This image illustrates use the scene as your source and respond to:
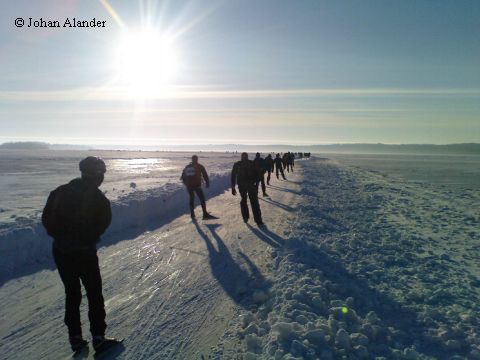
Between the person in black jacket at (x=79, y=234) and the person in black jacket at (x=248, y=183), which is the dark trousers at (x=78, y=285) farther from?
the person in black jacket at (x=248, y=183)

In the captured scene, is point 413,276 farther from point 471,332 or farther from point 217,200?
point 217,200

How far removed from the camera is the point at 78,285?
150 inches

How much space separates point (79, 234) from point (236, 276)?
2.99 metres

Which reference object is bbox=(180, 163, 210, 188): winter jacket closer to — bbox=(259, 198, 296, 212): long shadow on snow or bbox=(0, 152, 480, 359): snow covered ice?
bbox=(0, 152, 480, 359): snow covered ice

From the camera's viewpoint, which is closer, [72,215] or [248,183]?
[72,215]

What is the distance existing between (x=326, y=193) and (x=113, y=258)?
12.4 metres

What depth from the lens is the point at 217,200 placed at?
15.5 metres

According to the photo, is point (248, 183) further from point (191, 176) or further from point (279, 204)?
point (279, 204)

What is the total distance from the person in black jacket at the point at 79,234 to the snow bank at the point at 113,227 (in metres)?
3.33

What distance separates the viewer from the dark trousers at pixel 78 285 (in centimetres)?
370

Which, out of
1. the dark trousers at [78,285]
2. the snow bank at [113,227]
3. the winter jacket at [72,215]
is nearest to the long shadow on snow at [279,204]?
the snow bank at [113,227]

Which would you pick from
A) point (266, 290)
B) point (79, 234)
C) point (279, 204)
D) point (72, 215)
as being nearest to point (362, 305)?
point (266, 290)

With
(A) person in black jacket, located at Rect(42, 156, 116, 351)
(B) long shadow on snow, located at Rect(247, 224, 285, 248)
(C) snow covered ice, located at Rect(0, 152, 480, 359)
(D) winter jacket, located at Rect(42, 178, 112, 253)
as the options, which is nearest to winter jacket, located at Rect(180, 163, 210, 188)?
(C) snow covered ice, located at Rect(0, 152, 480, 359)

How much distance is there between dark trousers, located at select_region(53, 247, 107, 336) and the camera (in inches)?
146
